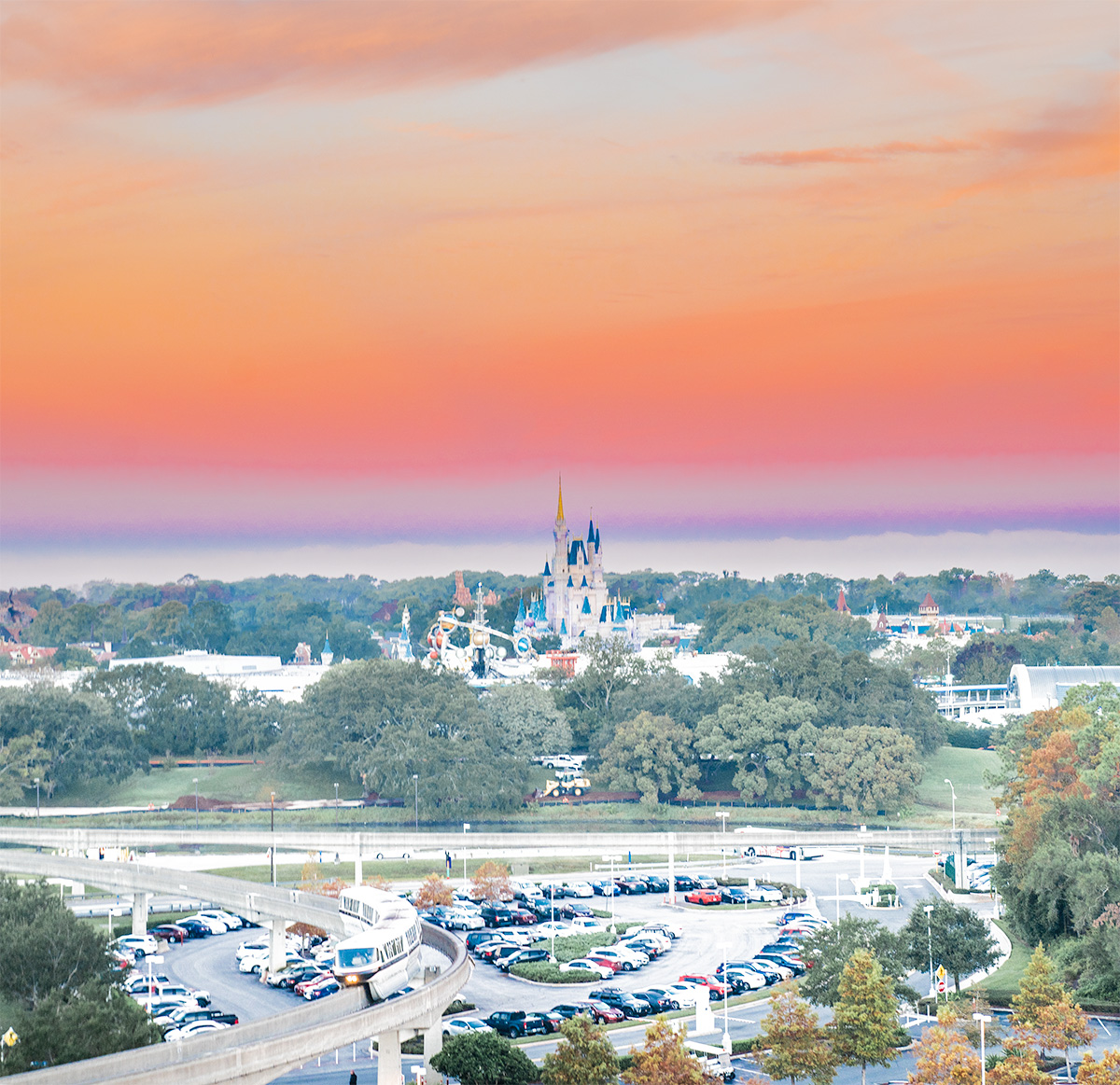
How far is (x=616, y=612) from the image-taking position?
7180 inches

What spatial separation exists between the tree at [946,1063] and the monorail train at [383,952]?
1211cm

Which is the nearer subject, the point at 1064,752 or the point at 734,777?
the point at 1064,752

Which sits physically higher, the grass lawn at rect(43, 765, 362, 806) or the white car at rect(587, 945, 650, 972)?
the grass lawn at rect(43, 765, 362, 806)

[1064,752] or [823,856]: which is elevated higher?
[1064,752]

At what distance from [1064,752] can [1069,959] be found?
15.2 m

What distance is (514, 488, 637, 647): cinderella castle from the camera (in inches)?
7264

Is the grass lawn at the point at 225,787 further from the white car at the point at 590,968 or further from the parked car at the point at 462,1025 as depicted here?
the parked car at the point at 462,1025

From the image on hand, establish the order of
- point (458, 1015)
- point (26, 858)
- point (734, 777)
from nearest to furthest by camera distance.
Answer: point (458, 1015) < point (26, 858) < point (734, 777)

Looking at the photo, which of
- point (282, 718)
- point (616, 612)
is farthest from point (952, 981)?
point (616, 612)

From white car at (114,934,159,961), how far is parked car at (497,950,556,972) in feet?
38.2

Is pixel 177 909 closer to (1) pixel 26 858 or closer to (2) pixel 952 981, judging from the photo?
(1) pixel 26 858

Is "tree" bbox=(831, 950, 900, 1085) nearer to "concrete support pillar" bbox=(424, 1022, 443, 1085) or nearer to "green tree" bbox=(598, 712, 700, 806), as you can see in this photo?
"concrete support pillar" bbox=(424, 1022, 443, 1085)

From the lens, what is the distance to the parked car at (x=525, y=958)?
169 feet

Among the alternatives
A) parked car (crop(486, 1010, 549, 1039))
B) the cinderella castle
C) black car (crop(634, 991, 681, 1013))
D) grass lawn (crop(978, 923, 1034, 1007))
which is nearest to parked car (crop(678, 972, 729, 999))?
black car (crop(634, 991, 681, 1013))
